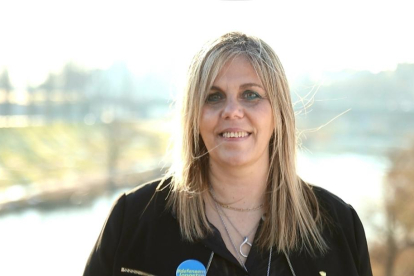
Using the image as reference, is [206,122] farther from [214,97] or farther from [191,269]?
[191,269]

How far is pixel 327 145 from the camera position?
23.7 m

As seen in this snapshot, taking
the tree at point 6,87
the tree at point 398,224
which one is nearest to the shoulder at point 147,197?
the tree at point 398,224

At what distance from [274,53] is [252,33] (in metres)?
0.14

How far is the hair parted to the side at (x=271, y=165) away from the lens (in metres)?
1.84

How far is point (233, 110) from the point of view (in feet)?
5.75

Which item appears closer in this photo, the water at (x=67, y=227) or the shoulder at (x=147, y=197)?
the shoulder at (x=147, y=197)

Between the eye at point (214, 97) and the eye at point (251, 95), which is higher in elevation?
the eye at point (251, 95)

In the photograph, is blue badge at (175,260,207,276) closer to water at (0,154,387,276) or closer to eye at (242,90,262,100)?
eye at (242,90,262,100)

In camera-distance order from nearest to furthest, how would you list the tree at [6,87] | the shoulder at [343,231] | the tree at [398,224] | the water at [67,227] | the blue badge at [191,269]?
the blue badge at [191,269] → the shoulder at [343,231] → the tree at [398,224] → the water at [67,227] → the tree at [6,87]

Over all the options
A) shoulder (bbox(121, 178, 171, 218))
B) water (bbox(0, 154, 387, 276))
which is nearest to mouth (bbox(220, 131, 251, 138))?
shoulder (bbox(121, 178, 171, 218))

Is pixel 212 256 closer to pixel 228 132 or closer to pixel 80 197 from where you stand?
pixel 228 132

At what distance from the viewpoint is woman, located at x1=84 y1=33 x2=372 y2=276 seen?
1.79m

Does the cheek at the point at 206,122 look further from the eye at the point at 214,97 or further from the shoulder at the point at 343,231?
the shoulder at the point at 343,231

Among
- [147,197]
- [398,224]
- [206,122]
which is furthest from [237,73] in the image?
[398,224]
